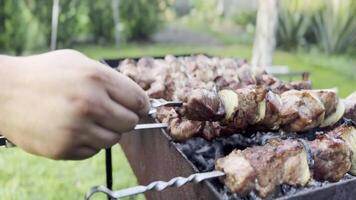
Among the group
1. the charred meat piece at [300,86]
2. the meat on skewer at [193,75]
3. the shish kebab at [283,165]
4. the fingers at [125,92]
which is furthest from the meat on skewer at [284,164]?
the charred meat piece at [300,86]

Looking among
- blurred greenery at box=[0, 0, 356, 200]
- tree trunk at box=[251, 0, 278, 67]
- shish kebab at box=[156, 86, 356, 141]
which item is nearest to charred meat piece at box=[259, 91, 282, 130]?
shish kebab at box=[156, 86, 356, 141]

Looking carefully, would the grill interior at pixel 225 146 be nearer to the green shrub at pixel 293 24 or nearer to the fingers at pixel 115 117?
the fingers at pixel 115 117

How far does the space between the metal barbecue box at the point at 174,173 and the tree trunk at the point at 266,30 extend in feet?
11.1

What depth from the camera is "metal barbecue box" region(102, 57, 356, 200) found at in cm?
167

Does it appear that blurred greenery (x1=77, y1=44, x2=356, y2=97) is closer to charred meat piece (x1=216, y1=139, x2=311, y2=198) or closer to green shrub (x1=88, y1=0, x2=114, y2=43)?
green shrub (x1=88, y1=0, x2=114, y2=43)

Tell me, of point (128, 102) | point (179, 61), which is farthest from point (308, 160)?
point (179, 61)

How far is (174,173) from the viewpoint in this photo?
2094 mm

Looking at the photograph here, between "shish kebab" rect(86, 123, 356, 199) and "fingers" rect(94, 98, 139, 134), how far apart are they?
0.23m

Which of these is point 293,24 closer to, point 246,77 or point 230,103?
point 246,77

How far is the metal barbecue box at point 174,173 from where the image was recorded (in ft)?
5.48

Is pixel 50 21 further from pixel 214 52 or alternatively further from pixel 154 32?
pixel 214 52

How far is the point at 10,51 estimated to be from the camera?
8.16 m

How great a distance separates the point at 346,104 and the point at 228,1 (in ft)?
37.1

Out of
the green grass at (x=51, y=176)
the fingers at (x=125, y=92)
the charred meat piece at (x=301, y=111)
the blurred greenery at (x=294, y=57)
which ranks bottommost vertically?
the green grass at (x=51, y=176)
